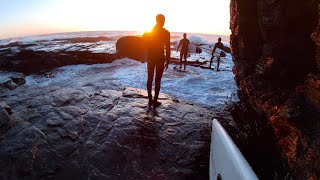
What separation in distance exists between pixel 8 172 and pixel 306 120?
13.7 ft

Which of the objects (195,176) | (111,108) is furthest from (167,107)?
(195,176)

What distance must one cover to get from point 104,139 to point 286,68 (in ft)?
12.3

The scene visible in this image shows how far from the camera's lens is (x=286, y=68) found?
5.25m

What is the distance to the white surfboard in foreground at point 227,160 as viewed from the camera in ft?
6.81

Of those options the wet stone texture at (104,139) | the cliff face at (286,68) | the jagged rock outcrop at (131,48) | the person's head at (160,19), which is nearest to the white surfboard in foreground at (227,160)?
the cliff face at (286,68)

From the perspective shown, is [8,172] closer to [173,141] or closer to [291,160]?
[173,141]

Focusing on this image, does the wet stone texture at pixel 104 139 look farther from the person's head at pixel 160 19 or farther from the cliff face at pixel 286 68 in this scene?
the person's head at pixel 160 19

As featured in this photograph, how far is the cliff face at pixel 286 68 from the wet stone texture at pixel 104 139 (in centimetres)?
126

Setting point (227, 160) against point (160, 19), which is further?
point (160, 19)

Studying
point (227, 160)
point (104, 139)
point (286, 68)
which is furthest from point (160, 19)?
point (227, 160)

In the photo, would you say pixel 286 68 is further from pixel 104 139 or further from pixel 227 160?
pixel 104 139

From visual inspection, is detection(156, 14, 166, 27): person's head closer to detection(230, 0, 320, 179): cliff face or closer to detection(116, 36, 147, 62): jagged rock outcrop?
detection(230, 0, 320, 179): cliff face

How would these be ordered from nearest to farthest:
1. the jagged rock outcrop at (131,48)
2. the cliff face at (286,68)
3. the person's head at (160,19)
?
the cliff face at (286,68)
the person's head at (160,19)
the jagged rock outcrop at (131,48)

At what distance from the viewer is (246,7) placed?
→ 693cm
